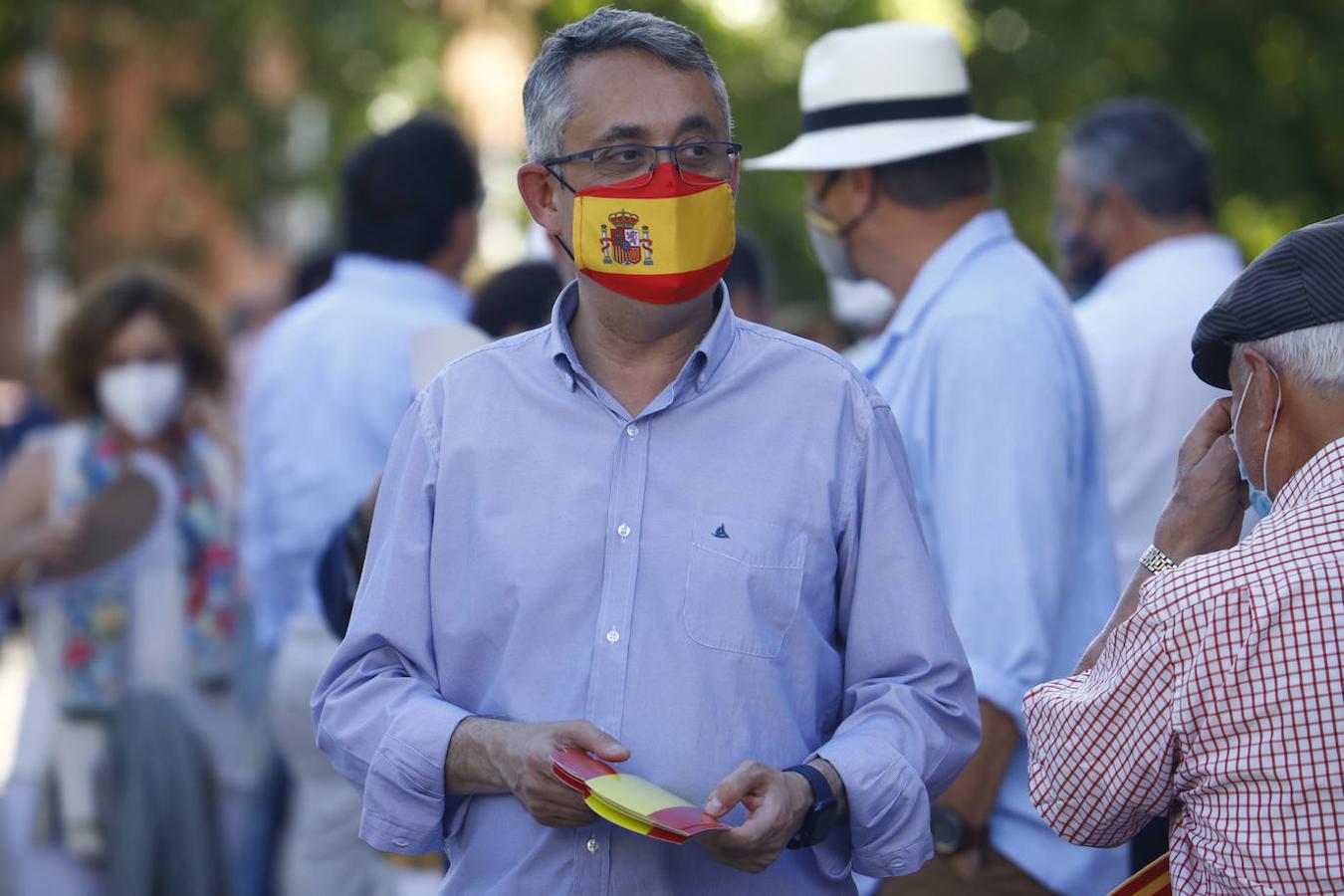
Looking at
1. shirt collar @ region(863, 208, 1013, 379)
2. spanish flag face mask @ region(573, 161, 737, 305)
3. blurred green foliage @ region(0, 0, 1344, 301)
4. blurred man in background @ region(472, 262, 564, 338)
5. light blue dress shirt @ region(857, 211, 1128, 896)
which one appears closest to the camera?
spanish flag face mask @ region(573, 161, 737, 305)

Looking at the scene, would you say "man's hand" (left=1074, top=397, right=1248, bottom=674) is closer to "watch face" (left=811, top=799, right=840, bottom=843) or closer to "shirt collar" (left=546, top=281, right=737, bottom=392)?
"watch face" (left=811, top=799, right=840, bottom=843)

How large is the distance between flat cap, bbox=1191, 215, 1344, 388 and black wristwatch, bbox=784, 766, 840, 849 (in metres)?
0.87

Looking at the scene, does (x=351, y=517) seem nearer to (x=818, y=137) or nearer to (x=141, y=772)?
(x=818, y=137)

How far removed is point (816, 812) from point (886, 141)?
1906 millimetres

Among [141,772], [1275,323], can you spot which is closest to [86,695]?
[141,772]

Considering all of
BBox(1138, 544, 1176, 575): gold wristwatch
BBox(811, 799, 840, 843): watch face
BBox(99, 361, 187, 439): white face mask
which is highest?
BBox(1138, 544, 1176, 575): gold wristwatch

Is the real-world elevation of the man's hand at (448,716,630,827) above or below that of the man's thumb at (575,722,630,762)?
below

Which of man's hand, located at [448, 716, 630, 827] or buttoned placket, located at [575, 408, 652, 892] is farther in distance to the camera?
buttoned placket, located at [575, 408, 652, 892]

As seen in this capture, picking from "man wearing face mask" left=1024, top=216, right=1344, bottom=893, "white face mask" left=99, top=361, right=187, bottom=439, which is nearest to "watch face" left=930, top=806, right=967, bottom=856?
"man wearing face mask" left=1024, top=216, right=1344, bottom=893

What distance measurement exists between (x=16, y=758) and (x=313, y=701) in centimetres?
360

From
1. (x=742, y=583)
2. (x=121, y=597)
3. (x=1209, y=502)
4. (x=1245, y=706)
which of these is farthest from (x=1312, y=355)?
(x=121, y=597)

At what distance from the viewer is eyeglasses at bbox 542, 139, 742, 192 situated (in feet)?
8.94

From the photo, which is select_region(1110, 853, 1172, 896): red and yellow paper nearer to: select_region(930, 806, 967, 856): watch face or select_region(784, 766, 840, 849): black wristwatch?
select_region(784, 766, 840, 849): black wristwatch

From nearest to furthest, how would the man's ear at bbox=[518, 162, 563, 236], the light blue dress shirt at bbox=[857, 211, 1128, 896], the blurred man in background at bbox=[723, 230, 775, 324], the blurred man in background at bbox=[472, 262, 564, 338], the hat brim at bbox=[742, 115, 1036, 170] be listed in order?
the man's ear at bbox=[518, 162, 563, 236] → the light blue dress shirt at bbox=[857, 211, 1128, 896] → the hat brim at bbox=[742, 115, 1036, 170] → the blurred man in background at bbox=[472, 262, 564, 338] → the blurred man in background at bbox=[723, 230, 775, 324]
